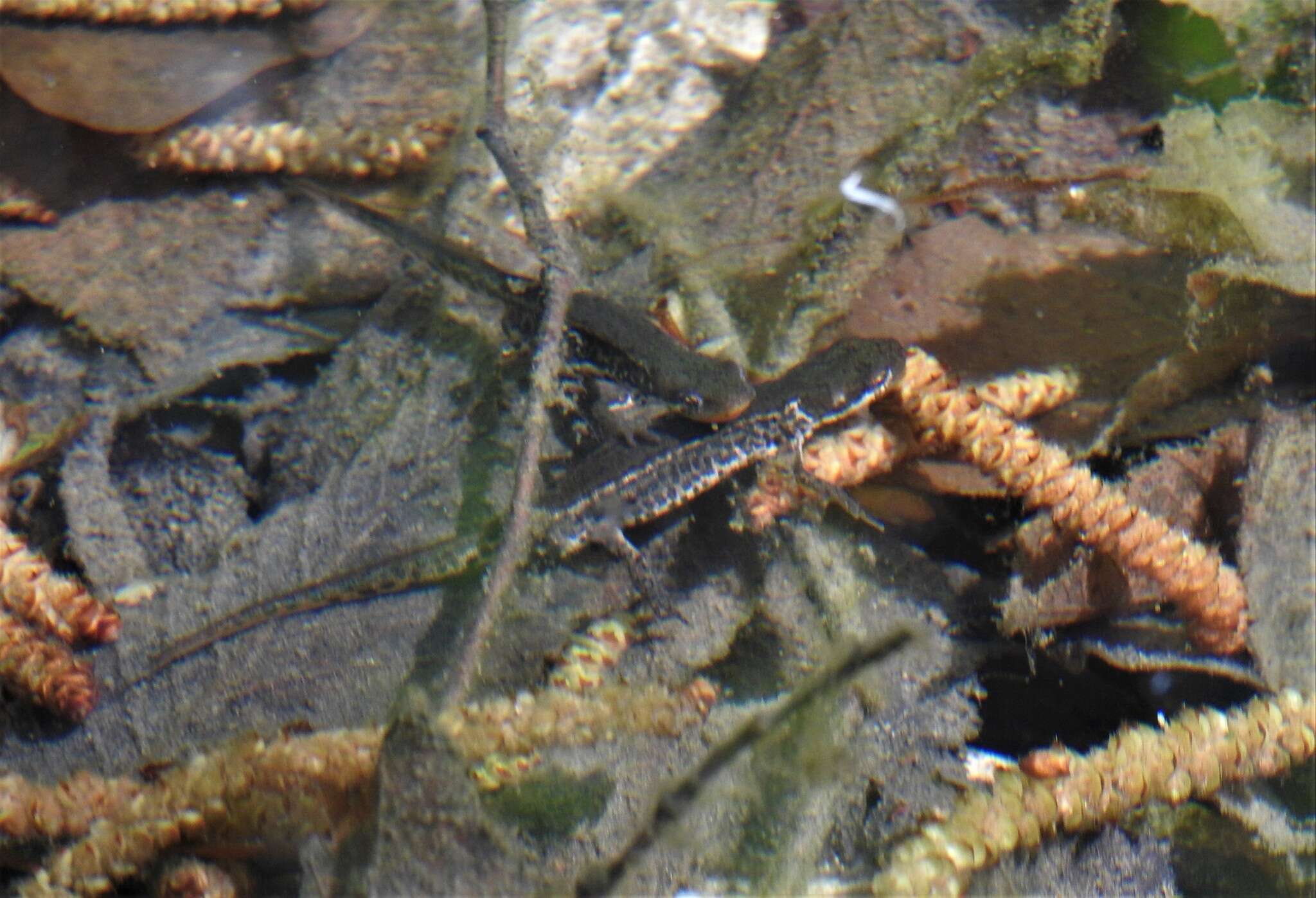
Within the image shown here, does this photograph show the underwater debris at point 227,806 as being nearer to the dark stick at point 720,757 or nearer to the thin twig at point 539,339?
the thin twig at point 539,339

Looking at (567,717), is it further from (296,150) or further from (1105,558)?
(296,150)

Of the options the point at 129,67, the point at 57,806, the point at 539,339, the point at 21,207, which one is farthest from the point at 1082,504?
the point at 21,207

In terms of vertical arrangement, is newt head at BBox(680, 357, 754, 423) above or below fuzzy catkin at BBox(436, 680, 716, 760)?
above

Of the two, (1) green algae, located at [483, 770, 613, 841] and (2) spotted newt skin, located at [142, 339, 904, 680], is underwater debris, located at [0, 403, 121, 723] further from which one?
(1) green algae, located at [483, 770, 613, 841]

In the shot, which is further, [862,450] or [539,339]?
[539,339]

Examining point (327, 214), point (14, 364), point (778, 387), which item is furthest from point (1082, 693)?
point (14, 364)

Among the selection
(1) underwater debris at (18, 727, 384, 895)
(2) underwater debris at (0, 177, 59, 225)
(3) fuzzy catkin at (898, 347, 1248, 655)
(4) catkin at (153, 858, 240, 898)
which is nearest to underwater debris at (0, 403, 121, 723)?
(1) underwater debris at (18, 727, 384, 895)
